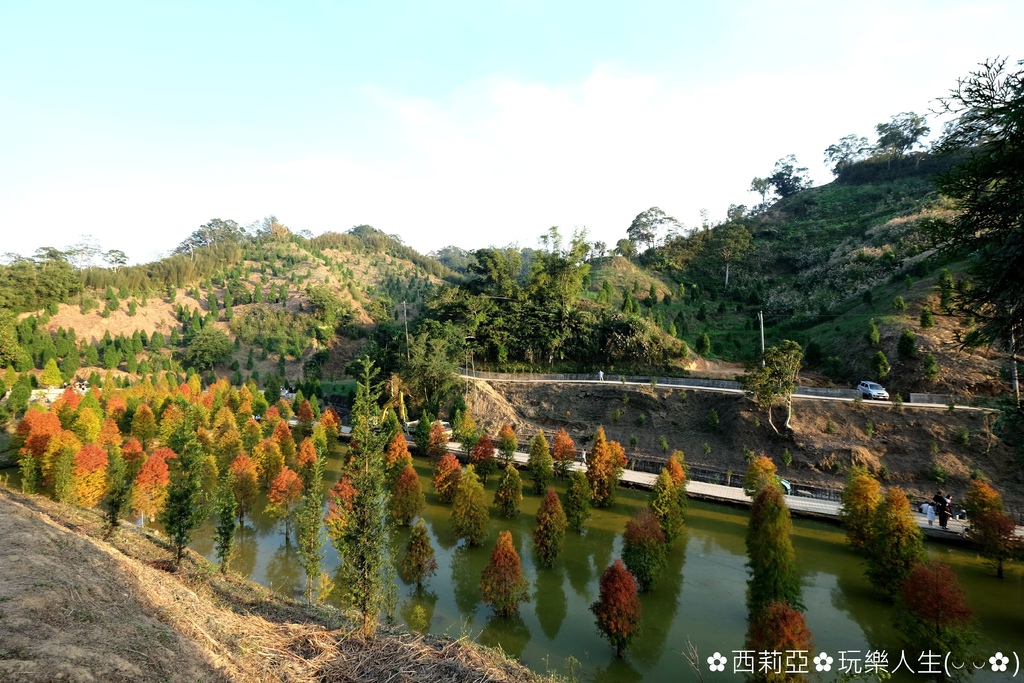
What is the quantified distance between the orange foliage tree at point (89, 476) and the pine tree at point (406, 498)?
13009mm

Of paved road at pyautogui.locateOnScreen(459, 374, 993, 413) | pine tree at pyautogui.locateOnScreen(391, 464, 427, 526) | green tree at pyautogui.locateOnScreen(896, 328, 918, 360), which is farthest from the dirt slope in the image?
pine tree at pyautogui.locateOnScreen(391, 464, 427, 526)

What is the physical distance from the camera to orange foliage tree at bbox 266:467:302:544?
2127 centimetres

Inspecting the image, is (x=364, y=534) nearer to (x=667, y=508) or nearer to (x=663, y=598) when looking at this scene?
(x=663, y=598)

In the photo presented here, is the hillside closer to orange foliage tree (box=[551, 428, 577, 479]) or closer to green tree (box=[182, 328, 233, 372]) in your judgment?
orange foliage tree (box=[551, 428, 577, 479])

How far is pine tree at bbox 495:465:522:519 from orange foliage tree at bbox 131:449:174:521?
14.8 metres

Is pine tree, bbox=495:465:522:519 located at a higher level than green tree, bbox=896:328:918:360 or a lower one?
lower

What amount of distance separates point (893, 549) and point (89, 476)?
104 ft

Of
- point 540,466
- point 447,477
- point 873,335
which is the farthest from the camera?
point 873,335

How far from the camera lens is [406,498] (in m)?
21.7

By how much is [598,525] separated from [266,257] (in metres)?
104

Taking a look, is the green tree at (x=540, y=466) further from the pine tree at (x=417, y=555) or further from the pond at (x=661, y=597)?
the pine tree at (x=417, y=555)

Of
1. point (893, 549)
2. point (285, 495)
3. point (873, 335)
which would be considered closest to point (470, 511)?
point (285, 495)

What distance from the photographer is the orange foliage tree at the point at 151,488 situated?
806 inches

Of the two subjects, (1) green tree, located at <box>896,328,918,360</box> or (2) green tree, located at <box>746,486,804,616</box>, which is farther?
(1) green tree, located at <box>896,328,918,360</box>
